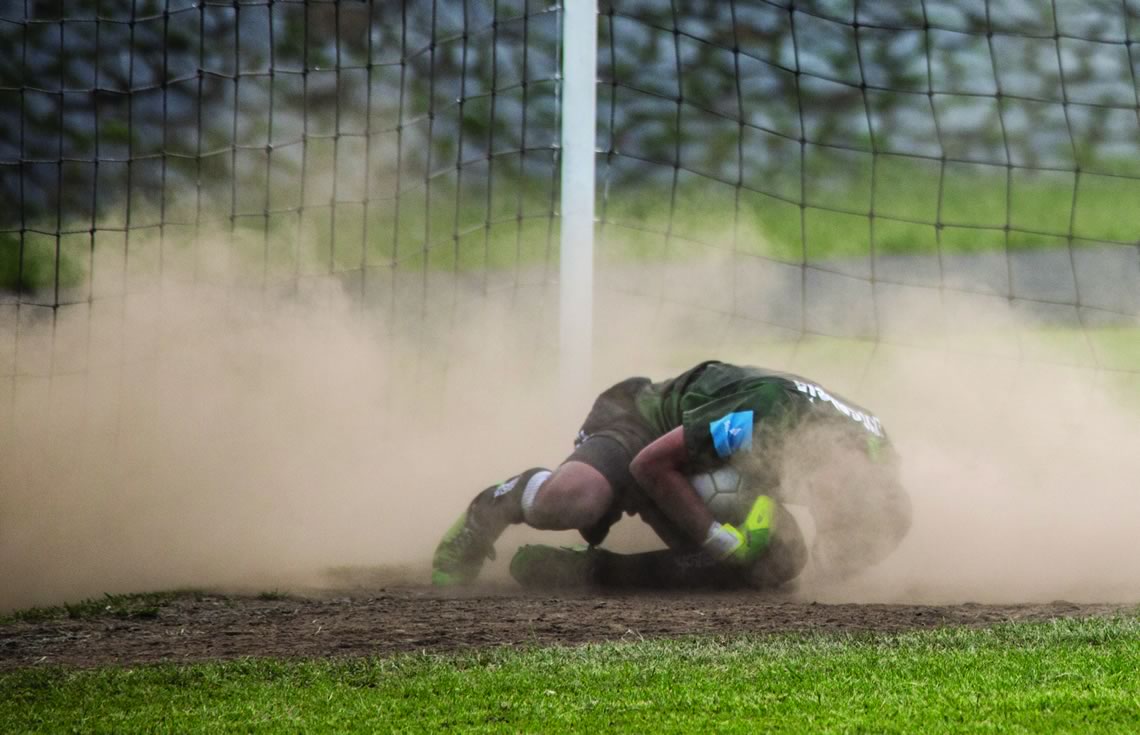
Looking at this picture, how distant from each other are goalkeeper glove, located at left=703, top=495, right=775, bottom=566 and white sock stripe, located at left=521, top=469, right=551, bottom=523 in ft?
2.67

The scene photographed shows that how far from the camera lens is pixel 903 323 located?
9484mm

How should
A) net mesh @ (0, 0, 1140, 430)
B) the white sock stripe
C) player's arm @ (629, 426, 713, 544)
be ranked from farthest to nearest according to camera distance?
net mesh @ (0, 0, 1140, 430)
the white sock stripe
player's arm @ (629, 426, 713, 544)

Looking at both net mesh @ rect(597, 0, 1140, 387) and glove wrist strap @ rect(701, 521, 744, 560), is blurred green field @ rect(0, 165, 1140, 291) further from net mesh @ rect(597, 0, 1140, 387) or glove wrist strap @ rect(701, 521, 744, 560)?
glove wrist strap @ rect(701, 521, 744, 560)

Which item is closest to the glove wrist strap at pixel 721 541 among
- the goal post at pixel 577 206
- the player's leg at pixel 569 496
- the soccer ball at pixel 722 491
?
the soccer ball at pixel 722 491

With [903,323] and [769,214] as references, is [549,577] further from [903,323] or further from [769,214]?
[769,214]

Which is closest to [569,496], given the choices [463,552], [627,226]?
[463,552]

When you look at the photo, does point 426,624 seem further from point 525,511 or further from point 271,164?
point 271,164

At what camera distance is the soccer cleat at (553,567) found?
5.73 meters

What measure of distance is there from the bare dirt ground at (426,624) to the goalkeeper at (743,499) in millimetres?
238

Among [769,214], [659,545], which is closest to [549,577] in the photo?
[659,545]

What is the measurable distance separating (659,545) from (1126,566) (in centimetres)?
200

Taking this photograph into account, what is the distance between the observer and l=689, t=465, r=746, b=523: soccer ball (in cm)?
562

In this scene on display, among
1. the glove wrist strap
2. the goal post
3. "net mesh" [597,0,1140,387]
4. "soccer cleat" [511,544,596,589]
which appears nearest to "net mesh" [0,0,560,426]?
the goal post

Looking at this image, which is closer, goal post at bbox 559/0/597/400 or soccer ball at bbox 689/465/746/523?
soccer ball at bbox 689/465/746/523
